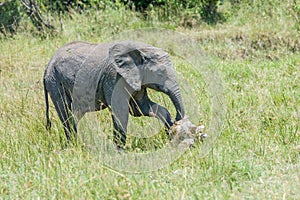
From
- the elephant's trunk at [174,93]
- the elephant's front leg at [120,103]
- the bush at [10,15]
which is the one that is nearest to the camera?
the elephant's trunk at [174,93]

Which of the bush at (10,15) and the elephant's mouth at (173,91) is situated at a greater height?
the elephant's mouth at (173,91)

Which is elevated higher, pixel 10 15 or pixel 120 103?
pixel 120 103

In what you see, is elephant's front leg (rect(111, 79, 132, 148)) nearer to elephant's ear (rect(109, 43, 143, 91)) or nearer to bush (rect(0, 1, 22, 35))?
elephant's ear (rect(109, 43, 143, 91))

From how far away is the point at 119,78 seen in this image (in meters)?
4.79

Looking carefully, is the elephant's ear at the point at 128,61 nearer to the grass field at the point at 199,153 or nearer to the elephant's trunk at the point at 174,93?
the elephant's trunk at the point at 174,93

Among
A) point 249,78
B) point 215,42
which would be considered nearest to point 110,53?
point 249,78

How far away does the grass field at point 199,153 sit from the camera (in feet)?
12.9

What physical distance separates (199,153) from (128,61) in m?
0.99

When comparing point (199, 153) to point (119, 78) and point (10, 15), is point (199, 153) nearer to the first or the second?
point (119, 78)

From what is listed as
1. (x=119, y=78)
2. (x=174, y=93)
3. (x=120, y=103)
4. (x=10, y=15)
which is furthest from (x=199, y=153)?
(x=10, y=15)

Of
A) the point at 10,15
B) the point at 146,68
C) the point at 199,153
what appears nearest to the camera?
the point at 199,153

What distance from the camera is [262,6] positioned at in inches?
458

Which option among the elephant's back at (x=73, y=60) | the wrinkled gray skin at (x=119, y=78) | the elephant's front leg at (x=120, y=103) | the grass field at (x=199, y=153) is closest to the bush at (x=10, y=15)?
the grass field at (x=199, y=153)

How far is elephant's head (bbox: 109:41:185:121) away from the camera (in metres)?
4.58
